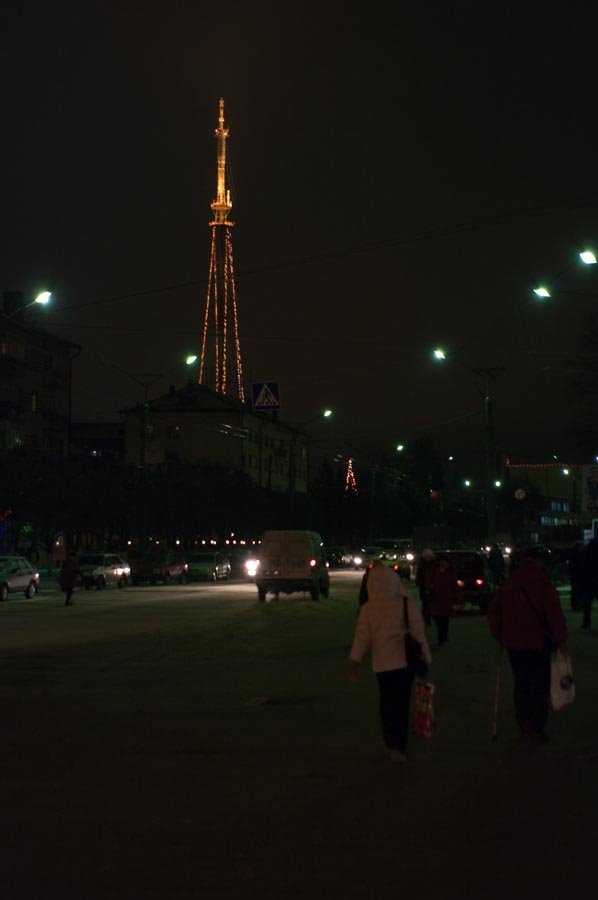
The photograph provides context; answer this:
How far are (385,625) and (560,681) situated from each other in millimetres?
1833

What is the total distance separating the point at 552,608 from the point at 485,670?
7363 millimetres

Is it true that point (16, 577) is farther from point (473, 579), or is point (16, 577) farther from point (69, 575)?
point (473, 579)

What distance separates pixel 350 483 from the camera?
118 meters

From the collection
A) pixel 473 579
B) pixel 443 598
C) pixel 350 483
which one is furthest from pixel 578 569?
pixel 350 483

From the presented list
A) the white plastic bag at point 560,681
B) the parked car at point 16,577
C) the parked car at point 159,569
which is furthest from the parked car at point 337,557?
the white plastic bag at point 560,681

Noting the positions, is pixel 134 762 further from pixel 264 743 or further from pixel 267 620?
pixel 267 620

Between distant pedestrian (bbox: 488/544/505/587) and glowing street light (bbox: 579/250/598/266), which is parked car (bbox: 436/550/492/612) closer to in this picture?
distant pedestrian (bbox: 488/544/505/587)

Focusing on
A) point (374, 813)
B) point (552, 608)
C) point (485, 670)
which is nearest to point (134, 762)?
point (374, 813)

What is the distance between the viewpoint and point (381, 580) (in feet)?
36.1

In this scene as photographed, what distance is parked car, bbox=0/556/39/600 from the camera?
4520cm

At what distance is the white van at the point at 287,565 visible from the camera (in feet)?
140

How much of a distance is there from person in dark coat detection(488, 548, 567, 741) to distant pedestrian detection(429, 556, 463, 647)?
1140cm

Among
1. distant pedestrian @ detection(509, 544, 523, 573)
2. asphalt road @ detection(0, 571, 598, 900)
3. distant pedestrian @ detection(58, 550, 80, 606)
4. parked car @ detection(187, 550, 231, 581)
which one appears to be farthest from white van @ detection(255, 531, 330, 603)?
parked car @ detection(187, 550, 231, 581)

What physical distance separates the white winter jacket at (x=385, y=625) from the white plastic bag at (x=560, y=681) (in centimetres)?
133
